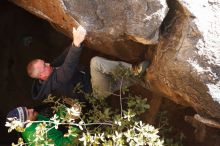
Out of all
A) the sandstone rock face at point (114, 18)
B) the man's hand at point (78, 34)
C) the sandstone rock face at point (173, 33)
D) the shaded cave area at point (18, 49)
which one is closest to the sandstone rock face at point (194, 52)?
the sandstone rock face at point (173, 33)

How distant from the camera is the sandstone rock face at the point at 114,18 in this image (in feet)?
12.6

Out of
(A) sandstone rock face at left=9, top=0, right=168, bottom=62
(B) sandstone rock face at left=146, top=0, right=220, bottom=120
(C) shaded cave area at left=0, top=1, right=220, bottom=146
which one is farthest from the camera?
(C) shaded cave area at left=0, top=1, right=220, bottom=146

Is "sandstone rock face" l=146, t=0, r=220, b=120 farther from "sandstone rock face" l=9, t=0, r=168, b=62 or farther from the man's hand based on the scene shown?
the man's hand

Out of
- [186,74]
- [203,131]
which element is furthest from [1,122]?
[186,74]

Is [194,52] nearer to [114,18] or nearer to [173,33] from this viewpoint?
[173,33]

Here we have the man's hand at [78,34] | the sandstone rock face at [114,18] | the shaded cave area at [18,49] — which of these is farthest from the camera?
the shaded cave area at [18,49]

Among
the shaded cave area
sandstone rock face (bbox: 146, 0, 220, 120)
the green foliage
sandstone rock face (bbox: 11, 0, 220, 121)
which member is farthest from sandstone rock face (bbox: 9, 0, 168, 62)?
the shaded cave area

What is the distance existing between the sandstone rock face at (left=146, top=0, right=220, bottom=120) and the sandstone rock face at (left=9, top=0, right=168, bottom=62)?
0.18 meters

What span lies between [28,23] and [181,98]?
12.4ft

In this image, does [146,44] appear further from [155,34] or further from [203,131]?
[203,131]

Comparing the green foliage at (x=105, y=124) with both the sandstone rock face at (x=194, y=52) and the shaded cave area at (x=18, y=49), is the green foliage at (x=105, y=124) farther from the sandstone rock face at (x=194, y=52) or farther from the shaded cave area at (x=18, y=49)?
the shaded cave area at (x=18, y=49)

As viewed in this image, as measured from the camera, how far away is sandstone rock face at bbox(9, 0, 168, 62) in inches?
151

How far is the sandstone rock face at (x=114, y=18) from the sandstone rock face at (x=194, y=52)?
18cm

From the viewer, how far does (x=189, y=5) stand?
375 centimetres
